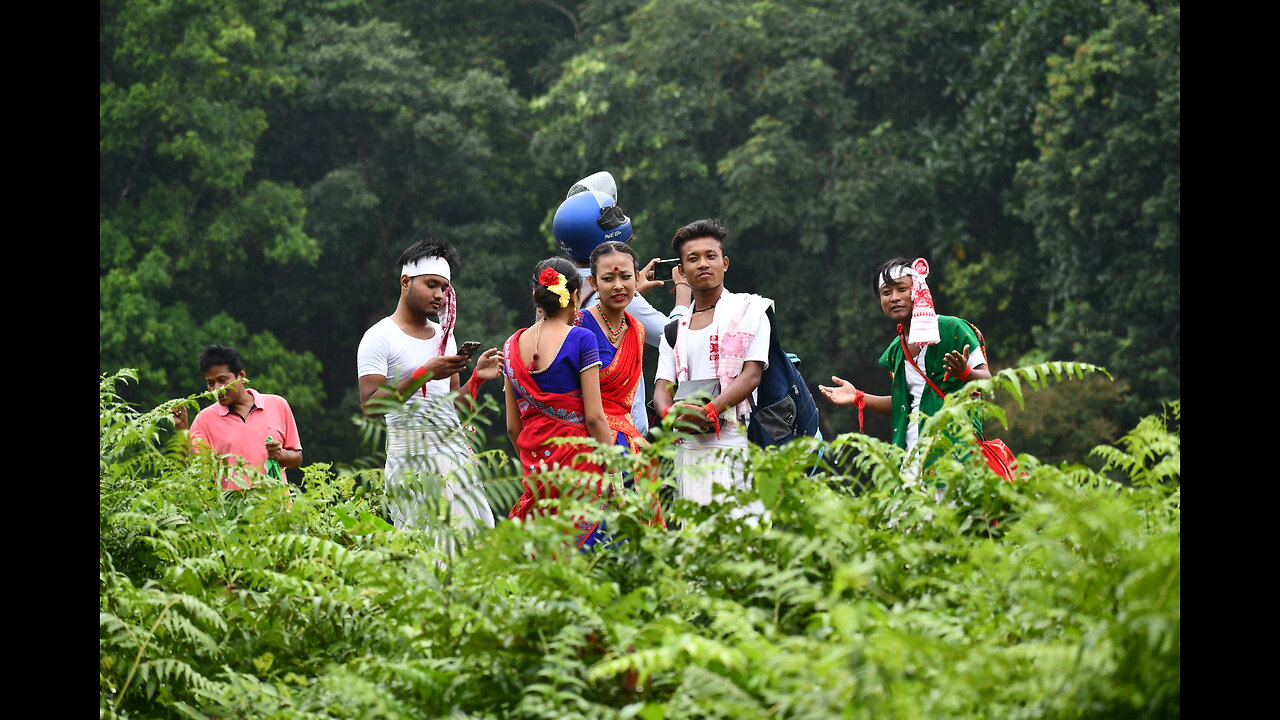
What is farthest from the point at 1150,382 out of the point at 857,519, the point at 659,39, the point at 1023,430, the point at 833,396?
the point at 857,519

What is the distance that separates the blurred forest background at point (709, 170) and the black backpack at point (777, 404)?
628 inches

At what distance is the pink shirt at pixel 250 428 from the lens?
27.2 feet

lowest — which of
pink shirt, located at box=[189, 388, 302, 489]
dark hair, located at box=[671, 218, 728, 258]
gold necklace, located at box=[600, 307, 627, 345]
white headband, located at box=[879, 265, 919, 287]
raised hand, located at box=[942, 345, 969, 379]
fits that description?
pink shirt, located at box=[189, 388, 302, 489]

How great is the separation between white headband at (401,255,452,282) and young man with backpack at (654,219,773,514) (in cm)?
118

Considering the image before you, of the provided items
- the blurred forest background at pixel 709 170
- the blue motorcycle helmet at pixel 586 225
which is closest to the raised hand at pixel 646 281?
the blue motorcycle helmet at pixel 586 225

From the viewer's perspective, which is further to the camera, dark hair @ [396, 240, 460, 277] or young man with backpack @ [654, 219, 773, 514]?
dark hair @ [396, 240, 460, 277]

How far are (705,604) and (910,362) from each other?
4387mm

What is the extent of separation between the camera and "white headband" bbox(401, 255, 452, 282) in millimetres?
7473

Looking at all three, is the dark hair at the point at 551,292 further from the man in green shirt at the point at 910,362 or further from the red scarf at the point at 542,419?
the man in green shirt at the point at 910,362

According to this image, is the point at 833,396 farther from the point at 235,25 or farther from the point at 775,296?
the point at 235,25

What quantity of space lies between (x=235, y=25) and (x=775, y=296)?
36.8 feet

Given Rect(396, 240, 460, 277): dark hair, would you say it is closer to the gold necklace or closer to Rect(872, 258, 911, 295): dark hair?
the gold necklace

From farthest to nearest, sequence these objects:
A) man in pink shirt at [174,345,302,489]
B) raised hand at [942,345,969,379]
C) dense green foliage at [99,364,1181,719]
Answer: man in pink shirt at [174,345,302,489], raised hand at [942,345,969,379], dense green foliage at [99,364,1181,719]

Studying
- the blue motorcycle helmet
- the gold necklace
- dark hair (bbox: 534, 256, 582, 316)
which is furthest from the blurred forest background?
dark hair (bbox: 534, 256, 582, 316)
